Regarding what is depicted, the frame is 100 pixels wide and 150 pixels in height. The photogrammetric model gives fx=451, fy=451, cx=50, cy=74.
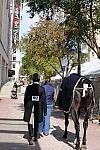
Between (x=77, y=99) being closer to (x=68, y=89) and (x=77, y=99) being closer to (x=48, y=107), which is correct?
(x=68, y=89)

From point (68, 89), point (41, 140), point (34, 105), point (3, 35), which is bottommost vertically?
point (41, 140)

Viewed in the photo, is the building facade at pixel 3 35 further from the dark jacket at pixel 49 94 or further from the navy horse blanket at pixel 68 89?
the navy horse blanket at pixel 68 89

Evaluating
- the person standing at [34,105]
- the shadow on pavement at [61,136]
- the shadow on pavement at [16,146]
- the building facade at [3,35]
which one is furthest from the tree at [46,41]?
the shadow on pavement at [16,146]

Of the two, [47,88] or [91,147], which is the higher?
[47,88]

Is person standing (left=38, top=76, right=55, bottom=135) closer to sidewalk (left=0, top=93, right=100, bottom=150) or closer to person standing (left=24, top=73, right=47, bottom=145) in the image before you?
sidewalk (left=0, top=93, right=100, bottom=150)

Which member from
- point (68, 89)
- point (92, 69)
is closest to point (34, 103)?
point (68, 89)

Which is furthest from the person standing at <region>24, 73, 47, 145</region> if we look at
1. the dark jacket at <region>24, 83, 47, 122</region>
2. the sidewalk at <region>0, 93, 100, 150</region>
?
the sidewalk at <region>0, 93, 100, 150</region>

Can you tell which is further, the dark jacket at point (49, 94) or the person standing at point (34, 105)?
the dark jacket at point (49, 94)

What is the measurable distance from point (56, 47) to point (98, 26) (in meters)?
15.0

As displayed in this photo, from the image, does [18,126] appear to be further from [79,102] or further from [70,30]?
[70,30]

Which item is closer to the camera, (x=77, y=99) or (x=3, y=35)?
(x=77, y=99)

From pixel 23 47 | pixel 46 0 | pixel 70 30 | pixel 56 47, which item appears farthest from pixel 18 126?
pixel 23 47

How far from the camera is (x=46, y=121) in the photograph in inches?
551

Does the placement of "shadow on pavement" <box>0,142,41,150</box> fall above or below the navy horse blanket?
below
